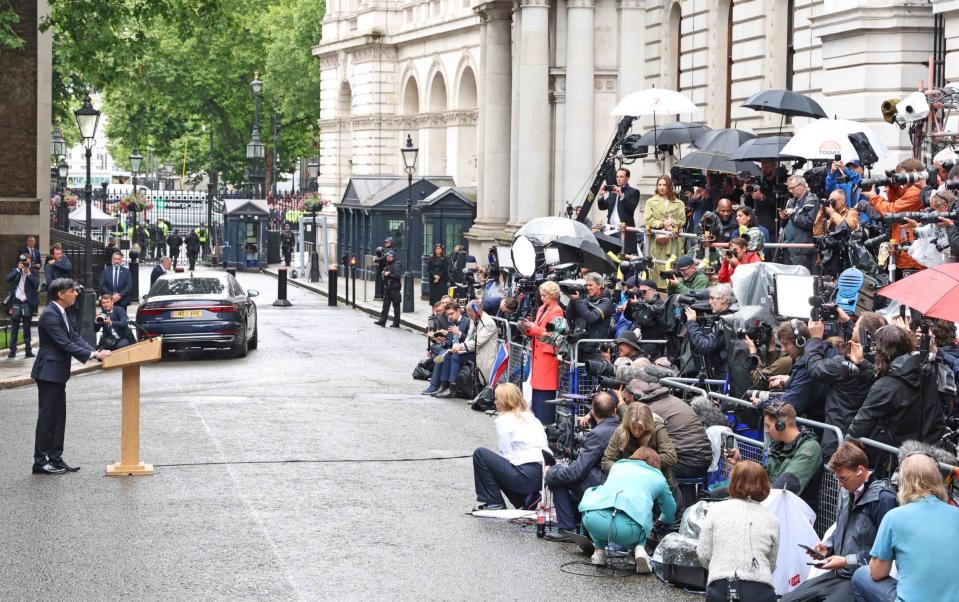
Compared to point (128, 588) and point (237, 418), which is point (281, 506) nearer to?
point (128, 588)

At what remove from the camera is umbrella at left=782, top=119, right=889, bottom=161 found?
58.4 feet

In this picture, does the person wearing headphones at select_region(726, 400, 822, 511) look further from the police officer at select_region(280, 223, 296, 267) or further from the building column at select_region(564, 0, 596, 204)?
the police officer at select_region(280, 223, 296, 267)

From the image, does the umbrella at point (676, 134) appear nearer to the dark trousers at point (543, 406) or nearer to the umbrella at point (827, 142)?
the umbrella at point (827, 142)

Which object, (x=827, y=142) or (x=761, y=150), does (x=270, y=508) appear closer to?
(x=827, y=142)

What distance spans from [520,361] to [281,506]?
269 inches

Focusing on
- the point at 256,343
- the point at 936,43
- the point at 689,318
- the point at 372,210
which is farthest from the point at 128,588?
the point at 372,210

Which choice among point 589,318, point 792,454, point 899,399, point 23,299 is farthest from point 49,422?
point 23,299

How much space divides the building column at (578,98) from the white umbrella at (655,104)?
1153cm

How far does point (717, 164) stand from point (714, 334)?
6995mm

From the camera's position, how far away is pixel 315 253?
54.7m

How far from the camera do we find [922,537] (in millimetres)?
8398

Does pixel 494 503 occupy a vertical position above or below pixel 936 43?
below

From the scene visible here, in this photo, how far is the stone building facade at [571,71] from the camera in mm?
22438

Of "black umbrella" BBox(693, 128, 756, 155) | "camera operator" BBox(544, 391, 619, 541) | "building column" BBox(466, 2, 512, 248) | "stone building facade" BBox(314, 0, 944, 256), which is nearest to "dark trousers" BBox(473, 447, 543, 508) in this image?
"camera operator" BBox(544, 391, 619, 541)
